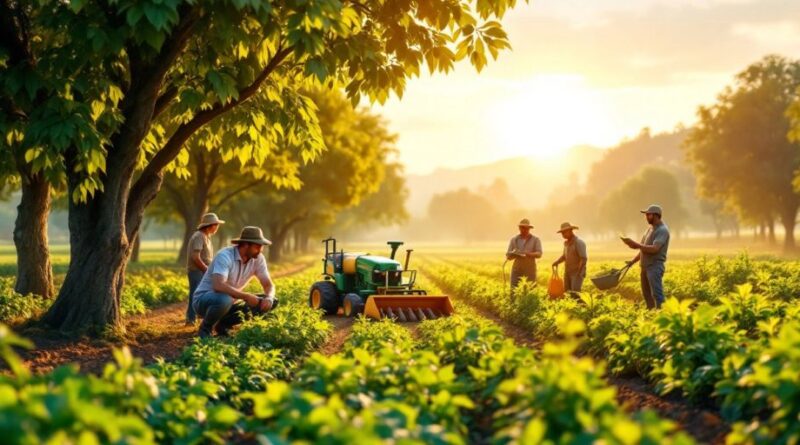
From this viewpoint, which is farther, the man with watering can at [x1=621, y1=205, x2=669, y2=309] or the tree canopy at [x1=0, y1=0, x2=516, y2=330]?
the man with watering can at [x1=621, y1=205, x2=669, y2=309]

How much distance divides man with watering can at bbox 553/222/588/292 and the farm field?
2942mm

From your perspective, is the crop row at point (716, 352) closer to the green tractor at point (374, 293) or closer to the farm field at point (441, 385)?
the farm field at point (441, 385)

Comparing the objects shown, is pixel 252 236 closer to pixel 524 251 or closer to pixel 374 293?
pixel 374 293

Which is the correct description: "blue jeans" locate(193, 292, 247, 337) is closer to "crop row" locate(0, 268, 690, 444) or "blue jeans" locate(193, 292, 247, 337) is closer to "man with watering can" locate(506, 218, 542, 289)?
"crop row" locate(0, 268, 690, 444)

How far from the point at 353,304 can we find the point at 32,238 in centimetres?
683

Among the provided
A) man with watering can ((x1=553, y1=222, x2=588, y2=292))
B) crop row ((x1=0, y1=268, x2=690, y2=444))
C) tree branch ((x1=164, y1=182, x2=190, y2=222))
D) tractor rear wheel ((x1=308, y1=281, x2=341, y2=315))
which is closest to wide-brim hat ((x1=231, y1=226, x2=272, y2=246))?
crop row ((x1=0, y1=268, x2=690, y2=444))

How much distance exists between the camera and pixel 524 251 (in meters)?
16.4

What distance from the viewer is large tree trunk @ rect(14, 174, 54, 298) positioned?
615 inches

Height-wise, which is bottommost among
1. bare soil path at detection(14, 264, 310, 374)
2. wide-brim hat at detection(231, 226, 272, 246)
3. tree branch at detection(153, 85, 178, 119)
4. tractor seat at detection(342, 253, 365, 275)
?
bare soil path at detection(14, 264, 310, 374)

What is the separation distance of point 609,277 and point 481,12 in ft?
24.4

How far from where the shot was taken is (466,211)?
16875 cm

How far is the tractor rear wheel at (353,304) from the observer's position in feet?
51.5

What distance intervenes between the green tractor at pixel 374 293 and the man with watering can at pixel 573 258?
2591 millimetres

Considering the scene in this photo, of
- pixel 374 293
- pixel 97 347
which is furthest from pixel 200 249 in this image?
pixel 374 293
